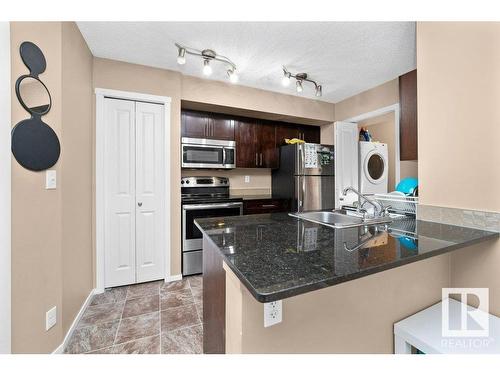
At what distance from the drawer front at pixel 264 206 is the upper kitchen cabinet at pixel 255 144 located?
22.9 inches

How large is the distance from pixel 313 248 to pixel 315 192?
2.59m

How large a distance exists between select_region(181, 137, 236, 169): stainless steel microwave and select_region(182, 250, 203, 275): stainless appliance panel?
1104 mm

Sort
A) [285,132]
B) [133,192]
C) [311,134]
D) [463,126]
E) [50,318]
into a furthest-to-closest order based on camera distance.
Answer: [311,134]
[285,132]
[133,192]
[50,318]
[463,126]

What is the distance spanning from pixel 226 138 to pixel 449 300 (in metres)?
2.83

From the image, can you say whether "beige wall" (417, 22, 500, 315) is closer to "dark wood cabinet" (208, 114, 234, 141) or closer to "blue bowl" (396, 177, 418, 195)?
"blue bowl" (396, 177, 418, 195)

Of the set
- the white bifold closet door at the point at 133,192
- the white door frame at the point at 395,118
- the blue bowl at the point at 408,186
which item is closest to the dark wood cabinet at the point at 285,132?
the white door frame at the point at 395,118

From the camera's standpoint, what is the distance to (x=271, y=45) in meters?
2.14

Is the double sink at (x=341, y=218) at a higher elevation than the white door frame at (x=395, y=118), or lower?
lower

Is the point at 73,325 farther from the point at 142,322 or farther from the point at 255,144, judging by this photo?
the point at 255,144

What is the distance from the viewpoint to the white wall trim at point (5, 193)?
118 centimetres

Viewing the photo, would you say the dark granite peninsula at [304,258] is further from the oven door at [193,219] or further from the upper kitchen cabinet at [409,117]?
the oven door at [193,219]

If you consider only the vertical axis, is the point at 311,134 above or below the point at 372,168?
above

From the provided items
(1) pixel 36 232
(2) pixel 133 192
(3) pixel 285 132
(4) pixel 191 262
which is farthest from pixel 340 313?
(3) pixel 285 132
